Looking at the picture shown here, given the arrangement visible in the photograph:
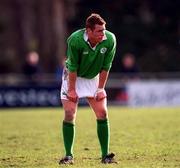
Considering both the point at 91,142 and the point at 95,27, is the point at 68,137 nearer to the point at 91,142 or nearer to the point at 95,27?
the point at 95,27

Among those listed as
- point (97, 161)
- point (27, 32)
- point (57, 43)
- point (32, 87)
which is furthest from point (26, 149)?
point (27, 32)

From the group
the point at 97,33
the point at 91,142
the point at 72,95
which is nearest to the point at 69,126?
the point at 72,95

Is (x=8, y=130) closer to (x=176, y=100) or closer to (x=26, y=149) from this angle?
(x=26, y=149)

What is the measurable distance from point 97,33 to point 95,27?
0.09 meters

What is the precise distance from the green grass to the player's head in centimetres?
185

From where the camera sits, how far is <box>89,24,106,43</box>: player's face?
10922mm

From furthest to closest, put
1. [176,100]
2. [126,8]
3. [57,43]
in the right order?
[126,8] < [57,43] < [176,100]

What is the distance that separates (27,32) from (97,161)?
103 ft

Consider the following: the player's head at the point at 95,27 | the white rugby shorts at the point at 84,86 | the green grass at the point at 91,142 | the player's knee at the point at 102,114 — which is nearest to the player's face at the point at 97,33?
the player's head at the point at 95,27

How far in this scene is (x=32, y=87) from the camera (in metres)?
29.5

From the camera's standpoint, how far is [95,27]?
1093cm

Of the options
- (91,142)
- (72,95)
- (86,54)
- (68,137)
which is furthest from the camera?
(91,142)

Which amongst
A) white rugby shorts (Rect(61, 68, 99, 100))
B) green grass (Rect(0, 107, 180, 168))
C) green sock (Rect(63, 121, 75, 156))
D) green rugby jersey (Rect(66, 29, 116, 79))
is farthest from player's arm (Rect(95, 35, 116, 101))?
green grass (Rect(0, 107, 180, 168))

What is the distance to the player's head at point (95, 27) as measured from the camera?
10.9 m
